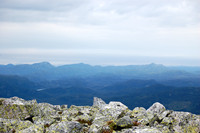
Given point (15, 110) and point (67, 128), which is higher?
point (67, 128)

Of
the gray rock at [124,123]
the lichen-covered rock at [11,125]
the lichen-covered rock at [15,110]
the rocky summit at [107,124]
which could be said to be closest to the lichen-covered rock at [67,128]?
the rocky summit at [107,124]

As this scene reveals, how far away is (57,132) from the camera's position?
54.1 feet

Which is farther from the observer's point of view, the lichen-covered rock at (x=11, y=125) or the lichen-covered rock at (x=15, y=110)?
the lichen-covered rock at (x=15, y=110)

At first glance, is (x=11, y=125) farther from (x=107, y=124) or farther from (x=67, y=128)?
(x=107, y=124)

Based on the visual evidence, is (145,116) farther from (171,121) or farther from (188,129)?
(188,129)

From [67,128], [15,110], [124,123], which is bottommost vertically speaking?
[15,110]

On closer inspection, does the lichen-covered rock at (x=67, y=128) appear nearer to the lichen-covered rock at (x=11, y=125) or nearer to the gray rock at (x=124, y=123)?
the gray rock at (x=124, y=123)

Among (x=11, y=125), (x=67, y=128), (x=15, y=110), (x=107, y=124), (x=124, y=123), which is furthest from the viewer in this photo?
(x=15, y=110)

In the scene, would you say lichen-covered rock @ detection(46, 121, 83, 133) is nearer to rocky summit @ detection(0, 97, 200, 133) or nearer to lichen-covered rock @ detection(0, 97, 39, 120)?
rocky summit @ detection(0, 97, 200, 133)

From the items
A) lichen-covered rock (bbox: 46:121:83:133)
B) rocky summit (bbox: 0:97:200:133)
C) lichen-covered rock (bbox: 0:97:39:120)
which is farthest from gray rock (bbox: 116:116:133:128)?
lichen-covered rock (bbox: 0:97:39:120)

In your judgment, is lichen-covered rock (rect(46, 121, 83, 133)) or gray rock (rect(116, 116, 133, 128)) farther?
gray rock (rect(116, 116, 133, 128))

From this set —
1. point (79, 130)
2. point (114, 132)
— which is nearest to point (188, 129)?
point (114, 132)

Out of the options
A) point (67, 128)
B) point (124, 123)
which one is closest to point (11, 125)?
point (67, 128)

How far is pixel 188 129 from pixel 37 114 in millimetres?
17949
